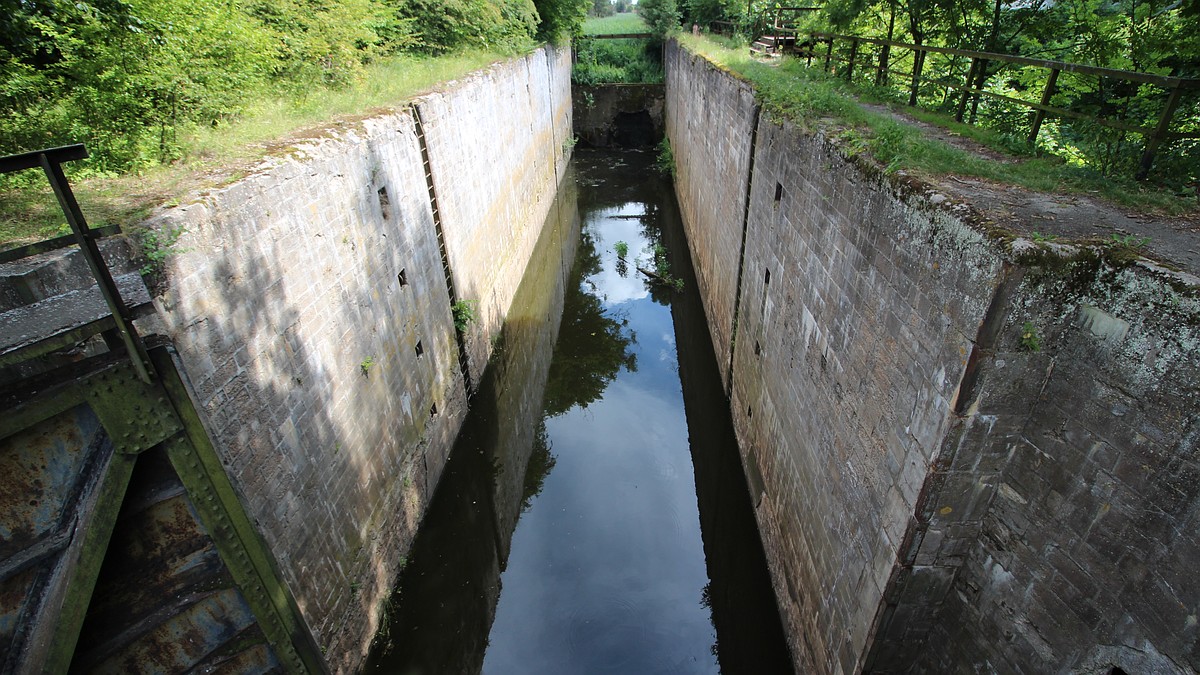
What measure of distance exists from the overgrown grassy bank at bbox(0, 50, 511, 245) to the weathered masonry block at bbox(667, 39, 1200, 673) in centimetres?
455

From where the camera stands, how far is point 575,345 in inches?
463

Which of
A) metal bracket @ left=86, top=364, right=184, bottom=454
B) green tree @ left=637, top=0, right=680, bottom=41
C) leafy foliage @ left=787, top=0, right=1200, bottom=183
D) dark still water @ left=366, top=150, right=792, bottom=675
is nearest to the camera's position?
metal bracket @ left=86, top=364, right=184, bottom=454

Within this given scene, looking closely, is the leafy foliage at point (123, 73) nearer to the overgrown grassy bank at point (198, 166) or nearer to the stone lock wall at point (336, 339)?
the overgrown grassy bank at point (198, 166)

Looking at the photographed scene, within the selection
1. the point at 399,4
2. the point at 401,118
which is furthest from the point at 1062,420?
the point at 399,4

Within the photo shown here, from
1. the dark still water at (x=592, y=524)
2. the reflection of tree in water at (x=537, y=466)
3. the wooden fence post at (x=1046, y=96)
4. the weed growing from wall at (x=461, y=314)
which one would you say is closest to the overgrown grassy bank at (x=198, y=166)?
the weed growing from wall at (x=461, y=314)

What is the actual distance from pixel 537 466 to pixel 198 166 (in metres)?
5.62

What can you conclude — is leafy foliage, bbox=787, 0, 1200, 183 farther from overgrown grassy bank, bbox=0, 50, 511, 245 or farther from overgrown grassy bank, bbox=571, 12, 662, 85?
overgrown grassy bank, bbox=571, 12, 662, 85

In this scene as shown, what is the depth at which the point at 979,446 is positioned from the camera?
328 centimetres

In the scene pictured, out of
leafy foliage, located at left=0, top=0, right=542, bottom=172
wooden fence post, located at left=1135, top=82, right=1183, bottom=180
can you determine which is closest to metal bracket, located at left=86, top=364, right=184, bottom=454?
leafy foliage, located at left=0, top=0, right=542, bottom=172

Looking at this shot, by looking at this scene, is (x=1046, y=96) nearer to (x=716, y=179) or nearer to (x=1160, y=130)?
(x=1160, y=130)

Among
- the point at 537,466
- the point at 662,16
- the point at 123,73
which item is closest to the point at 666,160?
the point at 662,16

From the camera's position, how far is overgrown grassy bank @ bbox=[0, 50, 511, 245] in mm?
3674

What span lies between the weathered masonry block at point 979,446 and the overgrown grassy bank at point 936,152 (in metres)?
0.25

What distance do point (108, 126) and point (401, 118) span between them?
3.26m
